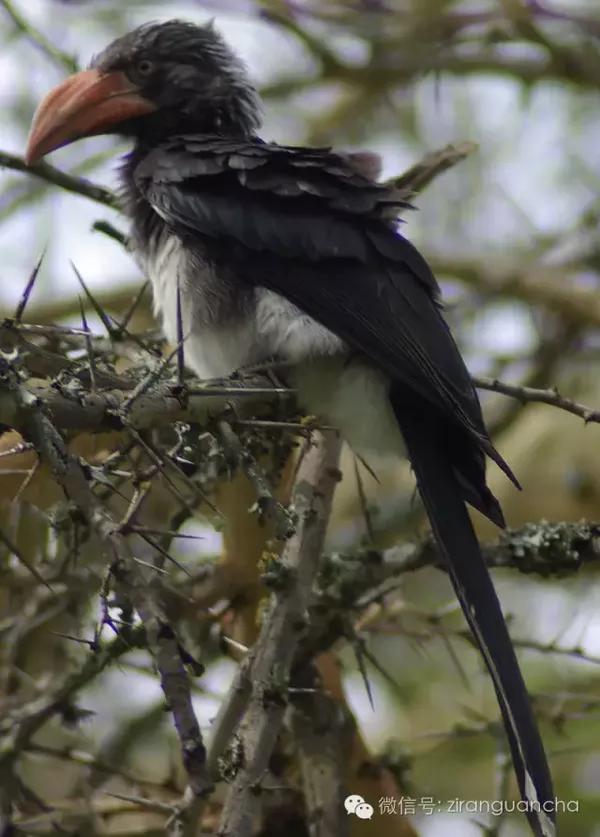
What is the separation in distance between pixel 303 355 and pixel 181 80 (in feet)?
3.63

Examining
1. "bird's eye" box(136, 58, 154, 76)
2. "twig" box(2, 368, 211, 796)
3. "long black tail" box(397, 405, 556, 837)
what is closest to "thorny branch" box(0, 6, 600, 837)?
"twig" box(2, 368, 211, 796)

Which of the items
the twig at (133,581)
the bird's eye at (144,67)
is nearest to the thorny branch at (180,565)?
the twig at (133,581)

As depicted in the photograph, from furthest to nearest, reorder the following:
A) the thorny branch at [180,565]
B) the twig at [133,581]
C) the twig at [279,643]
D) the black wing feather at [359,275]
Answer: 1. the black wing feather at [359,275]
2. the twig at [279,643]
3. the thorny branch at [180,565]
4. the twig at [133,581]

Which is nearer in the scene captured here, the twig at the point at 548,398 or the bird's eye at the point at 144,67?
the twig at the point at 548,398

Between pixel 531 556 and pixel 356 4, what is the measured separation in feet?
8.58

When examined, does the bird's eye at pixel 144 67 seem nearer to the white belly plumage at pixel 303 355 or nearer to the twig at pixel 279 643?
the white belly plumage at pixel 303 355

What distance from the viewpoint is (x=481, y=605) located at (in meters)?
2.35

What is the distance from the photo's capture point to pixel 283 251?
110 inches

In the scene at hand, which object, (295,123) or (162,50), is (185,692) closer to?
(162,50)

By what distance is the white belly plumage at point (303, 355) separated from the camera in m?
2.74

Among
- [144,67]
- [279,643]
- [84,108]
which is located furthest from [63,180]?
[279,643]

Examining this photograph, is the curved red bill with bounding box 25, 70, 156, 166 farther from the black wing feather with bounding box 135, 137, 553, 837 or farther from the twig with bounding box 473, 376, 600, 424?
the twig with bounding box 473, 376, 600, 424

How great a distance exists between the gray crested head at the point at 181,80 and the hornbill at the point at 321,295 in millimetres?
193

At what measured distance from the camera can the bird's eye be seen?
3.42 meters
